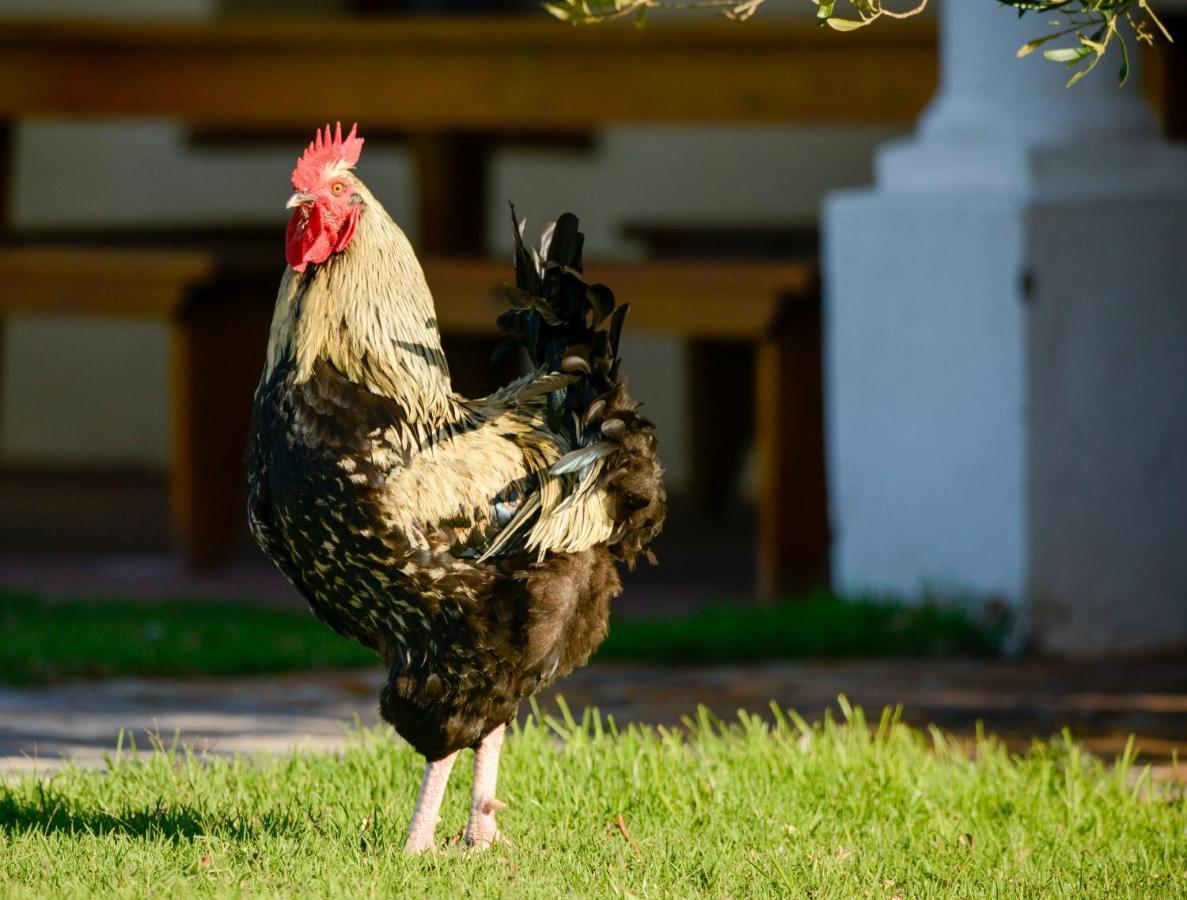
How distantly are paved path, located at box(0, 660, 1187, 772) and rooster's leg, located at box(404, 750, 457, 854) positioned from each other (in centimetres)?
114

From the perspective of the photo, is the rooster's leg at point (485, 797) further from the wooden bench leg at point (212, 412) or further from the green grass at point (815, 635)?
the wooden bench leg at point (212, 412)

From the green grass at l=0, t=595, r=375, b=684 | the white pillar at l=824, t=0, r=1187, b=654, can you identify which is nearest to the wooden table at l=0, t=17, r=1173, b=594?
the white pillar at l=824, t=0, r=1187, b=654

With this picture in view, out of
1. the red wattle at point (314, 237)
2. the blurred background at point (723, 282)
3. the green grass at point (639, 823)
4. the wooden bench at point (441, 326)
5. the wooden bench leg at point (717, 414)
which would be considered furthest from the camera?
the wooden bench leg at point (717, 414)

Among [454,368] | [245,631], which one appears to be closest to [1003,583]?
[245,631]

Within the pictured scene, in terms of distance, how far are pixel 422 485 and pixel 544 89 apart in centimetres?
500

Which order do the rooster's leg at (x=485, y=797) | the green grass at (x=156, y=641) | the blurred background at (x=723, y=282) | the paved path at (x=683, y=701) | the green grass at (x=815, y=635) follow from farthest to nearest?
the blurred background at (x=723, y=282), the green grass at (x=815, y=635), the green grass at (x=156, y=641), the paved path at (x=683, y=701), the rooster's leg at (x=485, y=797)

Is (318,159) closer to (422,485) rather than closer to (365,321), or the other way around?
(365,321)

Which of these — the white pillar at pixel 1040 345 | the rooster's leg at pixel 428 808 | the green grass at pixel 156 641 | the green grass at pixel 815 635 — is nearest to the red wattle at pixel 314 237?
the rooster's leg at pixel 428 808

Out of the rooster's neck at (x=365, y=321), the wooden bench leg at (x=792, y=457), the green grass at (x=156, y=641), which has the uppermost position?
the rooster's neck at (x=365, y=321)

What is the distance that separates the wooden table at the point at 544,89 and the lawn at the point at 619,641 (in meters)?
0.95

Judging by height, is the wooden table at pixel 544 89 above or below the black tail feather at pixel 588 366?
above

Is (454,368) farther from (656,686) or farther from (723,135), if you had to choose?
(656,686)

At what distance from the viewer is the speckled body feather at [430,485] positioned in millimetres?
4051

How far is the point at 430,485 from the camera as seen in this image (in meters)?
4.12
